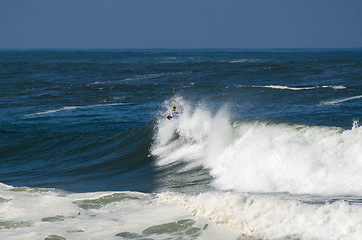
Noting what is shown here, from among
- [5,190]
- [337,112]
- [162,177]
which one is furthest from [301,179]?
[337,112]

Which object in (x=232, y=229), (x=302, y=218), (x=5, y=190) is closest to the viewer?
(x=302, y=218)

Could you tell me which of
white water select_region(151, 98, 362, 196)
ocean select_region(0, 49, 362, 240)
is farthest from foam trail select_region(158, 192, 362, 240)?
white water select_region(151, 98, 362, 196)

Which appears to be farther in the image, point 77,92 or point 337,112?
point 77,92

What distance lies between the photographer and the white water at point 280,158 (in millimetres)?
11969

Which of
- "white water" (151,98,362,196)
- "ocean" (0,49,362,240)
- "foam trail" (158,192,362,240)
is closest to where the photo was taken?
"foam trail" (158,192,362,240)

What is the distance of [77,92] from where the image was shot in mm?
44688

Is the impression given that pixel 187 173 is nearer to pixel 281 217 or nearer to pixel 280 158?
pixel 280 158

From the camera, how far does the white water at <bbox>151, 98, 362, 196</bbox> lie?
1197 centimetres

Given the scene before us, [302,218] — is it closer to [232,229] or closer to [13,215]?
[232,229]

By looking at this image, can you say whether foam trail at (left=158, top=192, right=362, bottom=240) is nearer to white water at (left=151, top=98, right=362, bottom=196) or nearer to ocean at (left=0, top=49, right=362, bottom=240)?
ocean at (left=0, top=49, right=362, bottom=240)

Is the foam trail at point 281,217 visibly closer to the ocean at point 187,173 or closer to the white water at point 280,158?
the ocean at point 187,173

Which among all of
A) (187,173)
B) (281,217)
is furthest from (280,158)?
(281,217)

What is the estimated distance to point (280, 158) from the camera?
1330 centimetres

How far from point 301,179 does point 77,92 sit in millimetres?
34723
